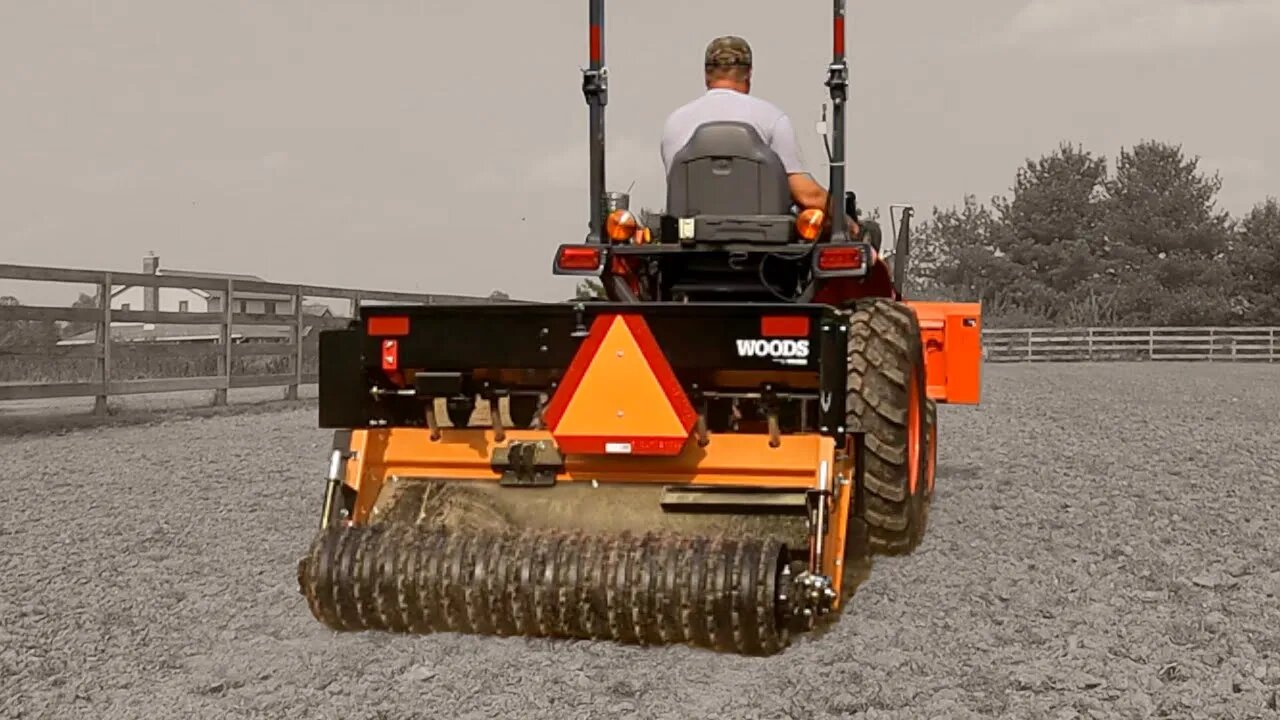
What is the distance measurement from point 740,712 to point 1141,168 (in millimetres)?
56893

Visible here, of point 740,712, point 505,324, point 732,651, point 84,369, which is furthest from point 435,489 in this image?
point 84,369

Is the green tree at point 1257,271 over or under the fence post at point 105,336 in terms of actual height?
over

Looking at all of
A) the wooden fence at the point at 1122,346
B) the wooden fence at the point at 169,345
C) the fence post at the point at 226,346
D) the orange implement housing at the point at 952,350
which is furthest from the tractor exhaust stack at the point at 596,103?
the wooden fence at the point at 1122,346

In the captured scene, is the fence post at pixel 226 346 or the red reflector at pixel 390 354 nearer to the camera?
the red reflector at pixel 390 354

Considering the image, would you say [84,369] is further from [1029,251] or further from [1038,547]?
[1029,251]

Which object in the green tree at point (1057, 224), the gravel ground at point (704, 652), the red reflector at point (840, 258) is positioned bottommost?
the gravel ground at point (704, 652)

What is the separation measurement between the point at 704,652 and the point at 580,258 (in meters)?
1.94

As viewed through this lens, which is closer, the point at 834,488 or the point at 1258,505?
the point at 834,488

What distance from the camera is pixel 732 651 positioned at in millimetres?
4070

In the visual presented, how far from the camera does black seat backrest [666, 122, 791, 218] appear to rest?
5.15 metres

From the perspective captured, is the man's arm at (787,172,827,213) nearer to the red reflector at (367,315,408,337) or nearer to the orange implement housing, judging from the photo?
the orange implement housing

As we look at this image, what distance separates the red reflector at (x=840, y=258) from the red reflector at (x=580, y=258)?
0.95 metres

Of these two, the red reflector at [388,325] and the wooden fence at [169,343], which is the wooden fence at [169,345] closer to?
the wooden fence at [169,343]

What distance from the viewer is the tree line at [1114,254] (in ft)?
165
